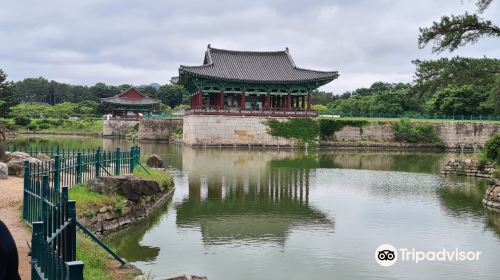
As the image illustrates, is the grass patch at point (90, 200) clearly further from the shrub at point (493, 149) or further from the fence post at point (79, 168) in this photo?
the shrub at point (493, 149)

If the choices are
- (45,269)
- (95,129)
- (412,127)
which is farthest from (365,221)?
(95,129)

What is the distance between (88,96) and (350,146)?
7419 centimetres

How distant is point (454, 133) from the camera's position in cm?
5491

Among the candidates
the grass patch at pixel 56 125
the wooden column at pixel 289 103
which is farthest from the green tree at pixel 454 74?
the grass patch at pixel 56 125

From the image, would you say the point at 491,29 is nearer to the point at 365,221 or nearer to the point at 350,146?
the point at 365,221

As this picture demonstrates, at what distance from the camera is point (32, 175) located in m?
10.8

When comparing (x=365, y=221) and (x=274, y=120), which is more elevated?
(x=274, y=120)

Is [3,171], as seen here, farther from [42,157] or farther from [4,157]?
[42,157]

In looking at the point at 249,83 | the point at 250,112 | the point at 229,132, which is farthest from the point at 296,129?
the point at 229,132

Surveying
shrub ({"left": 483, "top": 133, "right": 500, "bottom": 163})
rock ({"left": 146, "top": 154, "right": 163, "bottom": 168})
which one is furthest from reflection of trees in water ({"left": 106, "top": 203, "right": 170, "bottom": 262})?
shrub ({"left": 483, "top": 133, "right": 500, "bottom": 163})

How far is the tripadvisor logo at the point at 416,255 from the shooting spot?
11.4 meters

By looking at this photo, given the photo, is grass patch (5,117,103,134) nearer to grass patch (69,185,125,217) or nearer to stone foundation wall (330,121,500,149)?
stone foundation wall (330,121,500,149)

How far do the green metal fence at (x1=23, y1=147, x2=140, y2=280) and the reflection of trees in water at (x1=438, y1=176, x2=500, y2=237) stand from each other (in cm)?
1215

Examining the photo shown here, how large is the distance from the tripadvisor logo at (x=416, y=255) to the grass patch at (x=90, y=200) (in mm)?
7114
